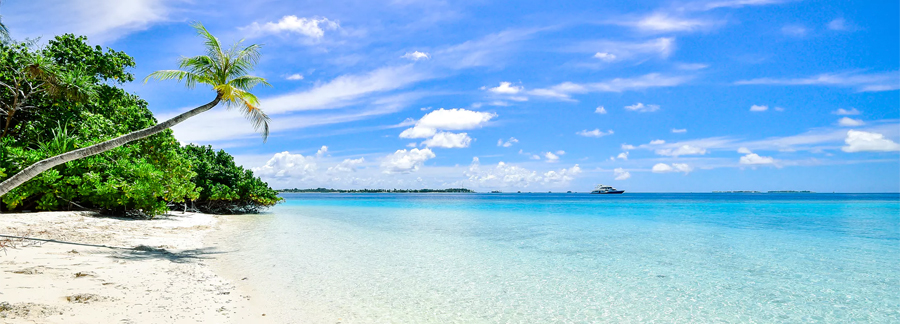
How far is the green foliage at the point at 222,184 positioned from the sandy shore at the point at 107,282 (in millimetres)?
13192

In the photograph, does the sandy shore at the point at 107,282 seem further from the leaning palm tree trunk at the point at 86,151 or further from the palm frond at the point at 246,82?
the palm frond at the point at 246,82

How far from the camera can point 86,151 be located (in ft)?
21.9

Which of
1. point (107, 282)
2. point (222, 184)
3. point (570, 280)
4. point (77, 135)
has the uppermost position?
point (77, 135)

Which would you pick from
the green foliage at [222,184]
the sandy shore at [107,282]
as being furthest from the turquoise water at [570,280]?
the green foliage at [222,184]

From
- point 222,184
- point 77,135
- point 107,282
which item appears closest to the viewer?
point 107,282

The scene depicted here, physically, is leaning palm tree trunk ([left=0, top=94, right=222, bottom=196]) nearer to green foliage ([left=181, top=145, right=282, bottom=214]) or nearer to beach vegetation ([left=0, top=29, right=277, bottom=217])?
beach vegetation ([left=0, top=29, right=277, bottom=217])

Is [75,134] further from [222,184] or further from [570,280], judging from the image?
[570,280]

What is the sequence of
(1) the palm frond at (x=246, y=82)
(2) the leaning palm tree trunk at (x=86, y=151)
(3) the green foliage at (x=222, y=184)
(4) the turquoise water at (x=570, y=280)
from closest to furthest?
(4) the turquoise water at (x=570, y=280) → (2) the leaning palm tree trunk at (x=86, y=151) → (1) the palm frond at (x=246, y=82) → (3) the green foliage at (x=222, y=184)

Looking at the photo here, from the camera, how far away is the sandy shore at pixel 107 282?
436 centimetres

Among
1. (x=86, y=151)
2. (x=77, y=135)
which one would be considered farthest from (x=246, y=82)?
(x=77, y=135)

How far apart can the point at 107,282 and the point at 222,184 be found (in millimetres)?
19764

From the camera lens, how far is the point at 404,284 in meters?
6.93

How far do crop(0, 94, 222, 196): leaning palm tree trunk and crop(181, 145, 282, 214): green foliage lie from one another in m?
16.4

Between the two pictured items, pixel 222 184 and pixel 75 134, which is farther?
pixel 222 184
